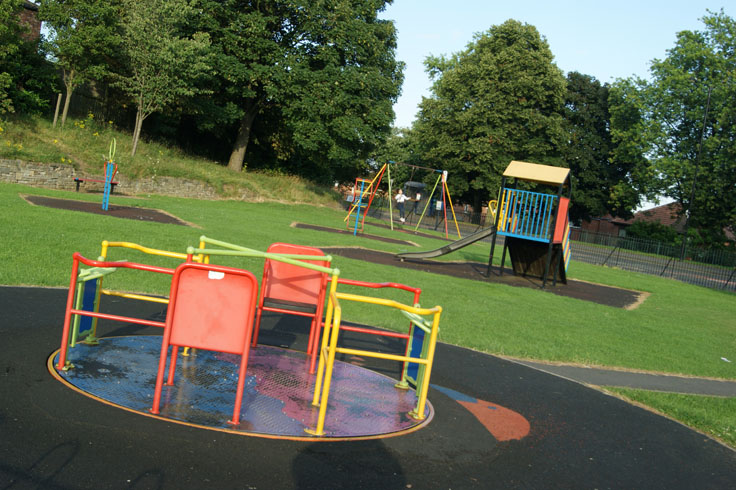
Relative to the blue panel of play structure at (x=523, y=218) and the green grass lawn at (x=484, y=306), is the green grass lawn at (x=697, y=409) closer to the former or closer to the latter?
the green grass lawn at (x=484, y=306)

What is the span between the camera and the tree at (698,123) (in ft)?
151

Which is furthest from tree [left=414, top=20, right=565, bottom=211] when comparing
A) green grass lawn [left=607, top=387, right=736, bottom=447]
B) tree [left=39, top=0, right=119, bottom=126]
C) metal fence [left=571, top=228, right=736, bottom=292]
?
green grass lawn [left=607, top=387, right=736, bottom=447]

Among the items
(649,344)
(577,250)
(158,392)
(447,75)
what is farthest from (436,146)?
(158,392)

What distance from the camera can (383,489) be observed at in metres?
3.74

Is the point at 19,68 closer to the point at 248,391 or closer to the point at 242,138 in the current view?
the point at 242,138

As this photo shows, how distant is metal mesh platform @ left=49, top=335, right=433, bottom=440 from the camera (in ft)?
15.0

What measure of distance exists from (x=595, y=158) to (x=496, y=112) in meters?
13.2

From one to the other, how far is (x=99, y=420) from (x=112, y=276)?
597cm

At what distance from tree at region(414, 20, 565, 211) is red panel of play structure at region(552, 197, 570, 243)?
31.8m

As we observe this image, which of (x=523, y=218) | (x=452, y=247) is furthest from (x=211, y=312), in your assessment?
(x=523, y=218)

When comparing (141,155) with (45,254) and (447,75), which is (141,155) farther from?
(447,75)

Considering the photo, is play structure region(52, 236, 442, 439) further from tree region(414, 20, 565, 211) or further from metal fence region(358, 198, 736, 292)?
tree region(414, 20, 565, 211)

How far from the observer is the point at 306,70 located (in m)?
34.2

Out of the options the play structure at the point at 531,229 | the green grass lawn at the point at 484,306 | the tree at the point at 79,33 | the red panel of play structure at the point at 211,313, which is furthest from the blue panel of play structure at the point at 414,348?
the tree at the point at 79,33
